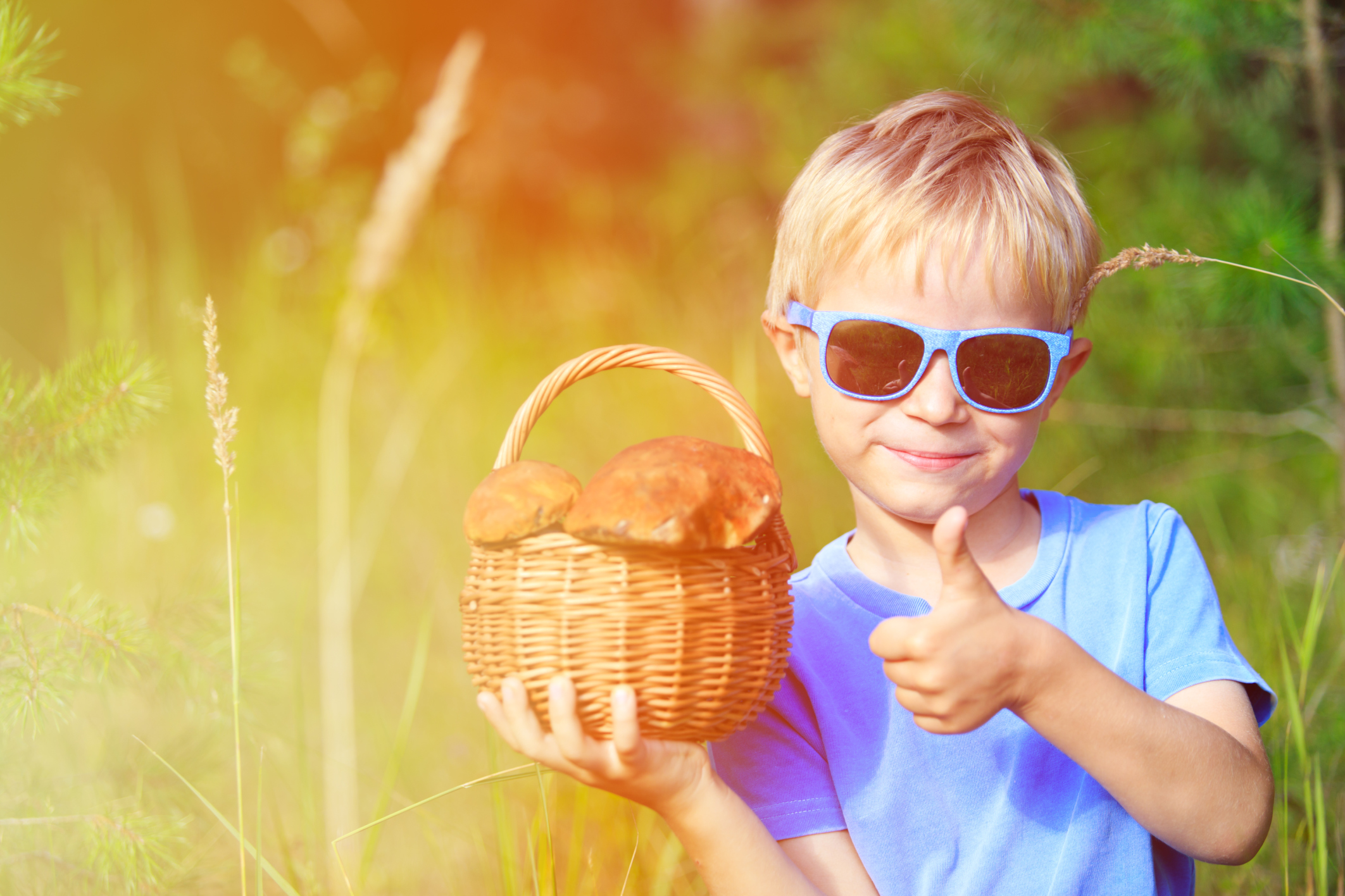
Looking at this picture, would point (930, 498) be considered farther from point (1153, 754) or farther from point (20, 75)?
point (20, 75)

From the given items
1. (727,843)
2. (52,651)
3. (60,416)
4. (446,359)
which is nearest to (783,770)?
(727,843)

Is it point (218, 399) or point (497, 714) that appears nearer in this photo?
point (497, 714)

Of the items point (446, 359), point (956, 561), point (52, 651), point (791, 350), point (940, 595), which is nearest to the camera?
point (956, 561)

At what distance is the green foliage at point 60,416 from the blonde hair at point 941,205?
79 cm

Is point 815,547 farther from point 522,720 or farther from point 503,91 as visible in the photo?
point 503,91

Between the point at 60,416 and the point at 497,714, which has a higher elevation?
the point at 60,416

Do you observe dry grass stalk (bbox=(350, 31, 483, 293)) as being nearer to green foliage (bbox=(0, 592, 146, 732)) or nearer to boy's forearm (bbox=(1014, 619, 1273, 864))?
green foliage (bbox=(0, 592, 146, 732))

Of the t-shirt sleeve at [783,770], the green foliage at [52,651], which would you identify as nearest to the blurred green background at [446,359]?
the green foliage at [52,651]

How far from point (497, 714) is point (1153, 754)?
1.92 ft

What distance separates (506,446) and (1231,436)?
2.54 meters

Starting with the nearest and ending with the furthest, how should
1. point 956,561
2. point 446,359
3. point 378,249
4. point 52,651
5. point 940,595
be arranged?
point 956,561
point 940,595
point 52,651
point 378,249
point 446,359

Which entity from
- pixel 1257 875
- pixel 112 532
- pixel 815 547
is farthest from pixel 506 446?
pixel 112 532

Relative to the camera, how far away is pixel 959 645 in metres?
0.79

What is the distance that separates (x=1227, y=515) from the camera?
9.20 feet
